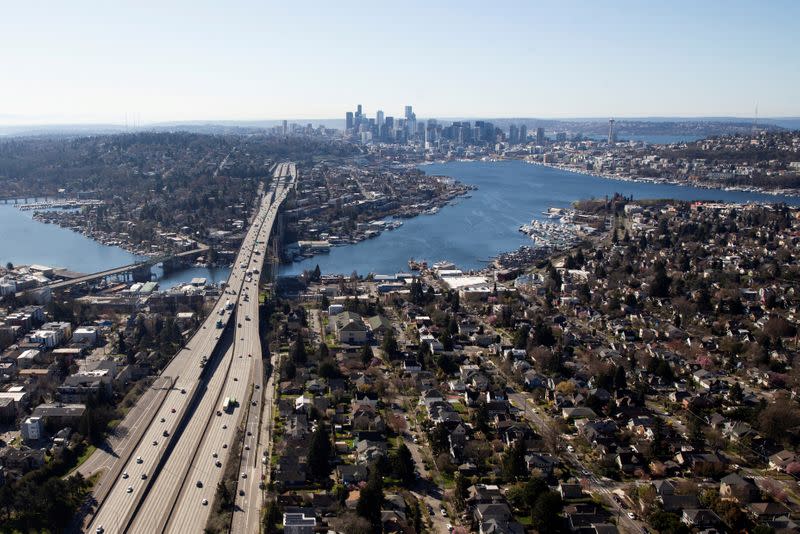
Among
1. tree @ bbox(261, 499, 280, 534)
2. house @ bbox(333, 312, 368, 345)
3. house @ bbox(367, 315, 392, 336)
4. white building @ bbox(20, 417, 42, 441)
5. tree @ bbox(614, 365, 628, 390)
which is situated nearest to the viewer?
tree @ bbox(261, 499, 280, 534)

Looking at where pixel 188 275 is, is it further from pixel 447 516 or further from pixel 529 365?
pixel 447 516

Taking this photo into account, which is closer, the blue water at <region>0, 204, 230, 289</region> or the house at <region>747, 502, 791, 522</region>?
the house at <region>747, 502, 791, 522</region>

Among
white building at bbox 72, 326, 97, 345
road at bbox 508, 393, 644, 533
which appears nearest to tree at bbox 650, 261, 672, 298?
road at bbox 508, 393, 644, 533

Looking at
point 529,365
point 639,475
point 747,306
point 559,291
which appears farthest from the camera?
point 559,291

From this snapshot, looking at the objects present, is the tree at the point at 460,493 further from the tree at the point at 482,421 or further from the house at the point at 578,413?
the house at the point at 578,413

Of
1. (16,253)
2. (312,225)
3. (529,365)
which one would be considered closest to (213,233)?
(312,225)

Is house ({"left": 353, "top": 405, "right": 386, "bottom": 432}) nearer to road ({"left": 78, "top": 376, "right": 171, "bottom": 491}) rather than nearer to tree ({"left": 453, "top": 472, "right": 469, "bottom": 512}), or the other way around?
tree ({"left": 453, "top": 472, "right": 469, "bottom": 512})
